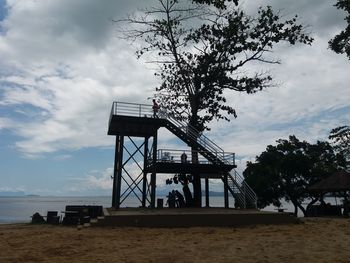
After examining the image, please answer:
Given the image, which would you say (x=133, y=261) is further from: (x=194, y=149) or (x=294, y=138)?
(x=294, y=138)

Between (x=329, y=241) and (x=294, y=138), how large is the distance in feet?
110

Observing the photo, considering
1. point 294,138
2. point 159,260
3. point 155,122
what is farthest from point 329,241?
point 294,138

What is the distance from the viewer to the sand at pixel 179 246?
11.4 meters

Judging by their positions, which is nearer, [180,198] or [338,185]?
[180,198]

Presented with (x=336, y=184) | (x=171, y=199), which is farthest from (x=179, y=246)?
(x=336, y=184)

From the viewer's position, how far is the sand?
1145 centimetres

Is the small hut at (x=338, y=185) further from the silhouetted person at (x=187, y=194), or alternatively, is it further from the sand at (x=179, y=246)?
the sand at (x=179, y=246)

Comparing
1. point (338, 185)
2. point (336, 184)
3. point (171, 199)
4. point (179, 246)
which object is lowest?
point (179, 246)

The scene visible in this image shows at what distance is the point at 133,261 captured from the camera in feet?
36.1

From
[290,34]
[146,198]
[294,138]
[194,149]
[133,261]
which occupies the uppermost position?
[290,34]

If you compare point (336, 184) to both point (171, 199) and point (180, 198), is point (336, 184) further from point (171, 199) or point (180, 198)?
point (171, 199)

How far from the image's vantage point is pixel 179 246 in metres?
13.6

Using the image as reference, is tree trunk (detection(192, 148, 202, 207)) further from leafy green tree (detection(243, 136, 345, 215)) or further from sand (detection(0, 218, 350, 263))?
leafy green tree (detection(243, 136, 345, 215))

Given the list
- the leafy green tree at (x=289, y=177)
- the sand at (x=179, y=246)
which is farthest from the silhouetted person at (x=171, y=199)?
the leafy green tree at (x=289, y=177)
